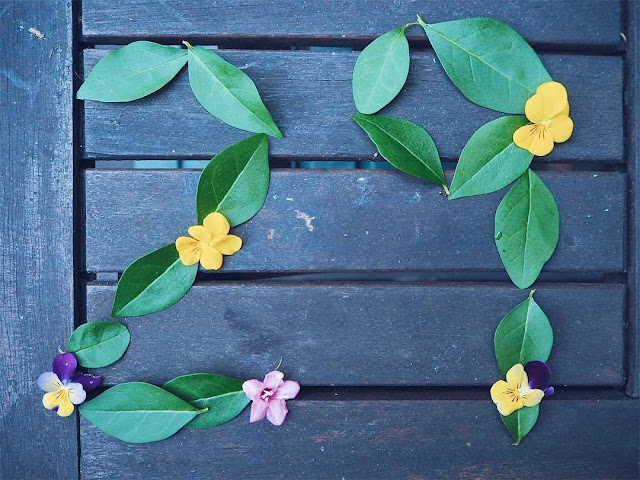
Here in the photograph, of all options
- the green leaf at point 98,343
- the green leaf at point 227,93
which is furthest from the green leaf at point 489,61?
the green leaf at point 98,343

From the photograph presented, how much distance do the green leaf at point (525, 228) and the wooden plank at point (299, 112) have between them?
0.35 feet

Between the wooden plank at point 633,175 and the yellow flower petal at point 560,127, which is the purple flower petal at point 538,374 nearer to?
the wooden plank at point 633,175

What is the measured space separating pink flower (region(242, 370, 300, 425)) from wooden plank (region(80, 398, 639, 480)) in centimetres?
2

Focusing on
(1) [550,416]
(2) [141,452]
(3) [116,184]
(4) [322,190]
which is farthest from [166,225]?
(1) [550,416]

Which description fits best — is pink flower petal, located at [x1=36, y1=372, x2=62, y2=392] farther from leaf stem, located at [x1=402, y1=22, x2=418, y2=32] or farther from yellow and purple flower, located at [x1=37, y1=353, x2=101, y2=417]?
leaf stem, located at [x1=402, y1=22, x2=418, y2=32]

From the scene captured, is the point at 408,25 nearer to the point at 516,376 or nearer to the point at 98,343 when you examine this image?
the point at 516,376

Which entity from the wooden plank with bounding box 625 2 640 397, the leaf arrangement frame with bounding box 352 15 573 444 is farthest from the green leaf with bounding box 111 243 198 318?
the wooden plank with bounding box 625 2 640 397

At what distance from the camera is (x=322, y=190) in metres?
0.74

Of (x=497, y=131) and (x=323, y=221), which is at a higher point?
(x=497, y=131)

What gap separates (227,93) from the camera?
0.71 meters

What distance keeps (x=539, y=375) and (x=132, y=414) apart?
1.85 feet

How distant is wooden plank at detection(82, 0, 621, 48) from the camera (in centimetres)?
74

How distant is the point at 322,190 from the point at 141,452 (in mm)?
451

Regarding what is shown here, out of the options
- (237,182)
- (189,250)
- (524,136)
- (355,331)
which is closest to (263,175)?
(237,182)
